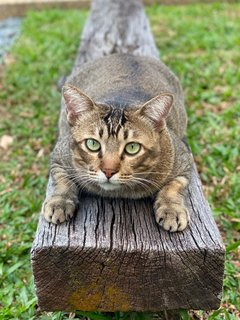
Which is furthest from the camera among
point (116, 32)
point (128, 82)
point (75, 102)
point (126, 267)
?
point (116, 32)

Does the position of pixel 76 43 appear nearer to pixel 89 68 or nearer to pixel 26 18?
pixel 26 18

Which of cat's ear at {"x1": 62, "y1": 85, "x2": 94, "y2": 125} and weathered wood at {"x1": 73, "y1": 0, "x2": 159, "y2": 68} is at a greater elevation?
cat's ear at {"x1": 62, "y1": 85, "x2": 94, "y2": 125}

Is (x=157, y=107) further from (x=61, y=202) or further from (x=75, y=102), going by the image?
(x=61, y=202)

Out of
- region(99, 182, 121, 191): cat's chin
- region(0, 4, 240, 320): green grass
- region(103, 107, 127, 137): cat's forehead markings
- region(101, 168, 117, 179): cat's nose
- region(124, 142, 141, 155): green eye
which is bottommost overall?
region(0, 4, 240, 320): green grass

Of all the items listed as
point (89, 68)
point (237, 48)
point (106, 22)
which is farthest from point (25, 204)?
point (237, 48)

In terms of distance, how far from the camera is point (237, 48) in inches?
283

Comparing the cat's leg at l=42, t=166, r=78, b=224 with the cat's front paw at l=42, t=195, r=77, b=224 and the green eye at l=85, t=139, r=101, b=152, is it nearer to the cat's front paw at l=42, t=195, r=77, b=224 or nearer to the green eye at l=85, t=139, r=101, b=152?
the cat's front paw at l=42, t=195, r=77, b=224

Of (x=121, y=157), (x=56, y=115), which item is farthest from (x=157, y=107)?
(x=56, y=115)

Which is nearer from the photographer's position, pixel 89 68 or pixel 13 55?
pixel 89 68

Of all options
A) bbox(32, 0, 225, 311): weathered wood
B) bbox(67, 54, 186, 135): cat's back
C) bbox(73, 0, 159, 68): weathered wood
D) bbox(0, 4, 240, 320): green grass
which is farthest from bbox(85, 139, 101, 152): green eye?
bbox(73, 0, 159, 68): weathered wood

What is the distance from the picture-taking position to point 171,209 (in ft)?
9.63

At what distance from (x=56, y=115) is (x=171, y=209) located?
3.01 metres

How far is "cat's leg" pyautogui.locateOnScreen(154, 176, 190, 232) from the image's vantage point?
2.88m

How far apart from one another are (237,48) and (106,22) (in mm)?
1972
